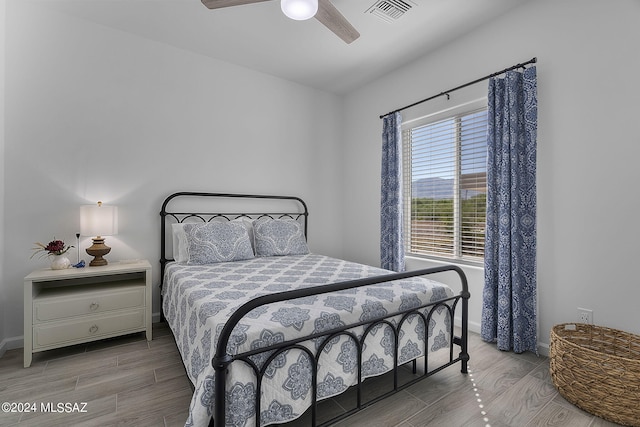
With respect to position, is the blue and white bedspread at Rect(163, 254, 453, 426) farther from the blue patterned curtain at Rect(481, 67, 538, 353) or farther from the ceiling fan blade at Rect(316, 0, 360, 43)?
the ceiling fan blade at Rect(316, 0, 360, 43)

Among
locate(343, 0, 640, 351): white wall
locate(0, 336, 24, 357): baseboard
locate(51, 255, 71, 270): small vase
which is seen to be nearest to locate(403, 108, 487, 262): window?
locate(343, 0, 640, 351): white wall

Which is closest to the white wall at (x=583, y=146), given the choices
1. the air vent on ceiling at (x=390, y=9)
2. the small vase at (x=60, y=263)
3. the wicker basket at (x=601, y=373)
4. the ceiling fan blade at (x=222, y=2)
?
A: the wicker basket at (x=601, y=373)

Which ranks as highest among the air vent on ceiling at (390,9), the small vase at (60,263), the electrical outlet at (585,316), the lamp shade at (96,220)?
the air vent on ceiling at (390,9)

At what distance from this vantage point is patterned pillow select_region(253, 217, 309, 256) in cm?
304

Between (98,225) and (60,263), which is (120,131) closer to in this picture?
(98,225)

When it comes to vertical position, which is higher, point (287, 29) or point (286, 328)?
point (287, 29)

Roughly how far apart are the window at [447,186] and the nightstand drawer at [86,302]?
8.90ft

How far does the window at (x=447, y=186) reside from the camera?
276 centimetres

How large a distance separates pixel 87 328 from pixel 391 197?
9.63 feet

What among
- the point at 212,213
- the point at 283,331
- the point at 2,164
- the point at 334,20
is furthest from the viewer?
the point at 212,213

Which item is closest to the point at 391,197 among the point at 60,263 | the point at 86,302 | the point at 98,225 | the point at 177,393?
the point at 177,393

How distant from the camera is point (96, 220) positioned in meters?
2.37

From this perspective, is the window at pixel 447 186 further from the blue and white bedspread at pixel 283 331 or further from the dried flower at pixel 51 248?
the dried flower at pixel 51 248

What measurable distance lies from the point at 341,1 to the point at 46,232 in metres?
3.00
